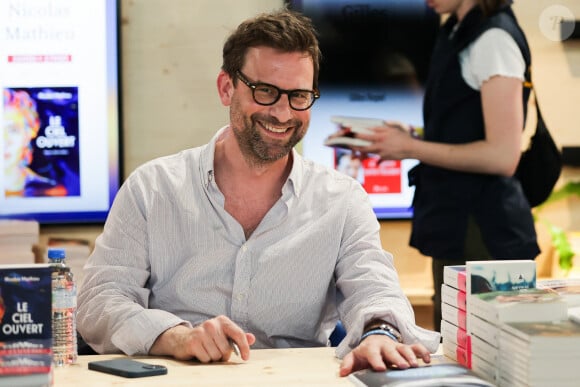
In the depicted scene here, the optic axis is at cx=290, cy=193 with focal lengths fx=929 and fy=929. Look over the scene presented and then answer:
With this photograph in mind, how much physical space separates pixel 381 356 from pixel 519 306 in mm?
340

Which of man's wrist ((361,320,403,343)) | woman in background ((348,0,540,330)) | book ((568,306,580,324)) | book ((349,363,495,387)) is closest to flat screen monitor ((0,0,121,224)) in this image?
woman in background ((348,0,540,330))

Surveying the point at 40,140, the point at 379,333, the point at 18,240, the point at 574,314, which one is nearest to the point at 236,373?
the point at 379,333

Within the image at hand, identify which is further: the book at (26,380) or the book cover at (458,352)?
the book cover at (458,352)

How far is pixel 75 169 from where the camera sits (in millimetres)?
4160

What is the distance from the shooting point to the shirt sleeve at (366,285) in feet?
→ 7.34

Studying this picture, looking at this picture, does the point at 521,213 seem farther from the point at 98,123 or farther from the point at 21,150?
the point at 21,150

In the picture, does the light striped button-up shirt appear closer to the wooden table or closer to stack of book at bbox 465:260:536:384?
the wooden table

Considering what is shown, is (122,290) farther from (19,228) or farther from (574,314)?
(19,228)

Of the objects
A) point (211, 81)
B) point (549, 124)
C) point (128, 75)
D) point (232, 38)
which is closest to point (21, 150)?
point (128, 75)

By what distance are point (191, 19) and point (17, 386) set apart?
279cm

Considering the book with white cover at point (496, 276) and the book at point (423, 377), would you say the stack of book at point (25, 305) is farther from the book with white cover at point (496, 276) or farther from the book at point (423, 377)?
the book with white cover at point (496, 276)

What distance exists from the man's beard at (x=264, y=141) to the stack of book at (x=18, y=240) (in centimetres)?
170

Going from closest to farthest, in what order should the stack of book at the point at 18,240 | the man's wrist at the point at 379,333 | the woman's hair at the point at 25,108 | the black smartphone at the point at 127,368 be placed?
the black smartphone at the point at 127,368
the man's wrist at the point at 379,333
the stack of book at the point at 18,240
the woman's hair at the point at 25,108

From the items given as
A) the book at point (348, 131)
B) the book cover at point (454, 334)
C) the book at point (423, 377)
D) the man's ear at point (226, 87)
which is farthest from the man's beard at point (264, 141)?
the book at point (348, 131)
